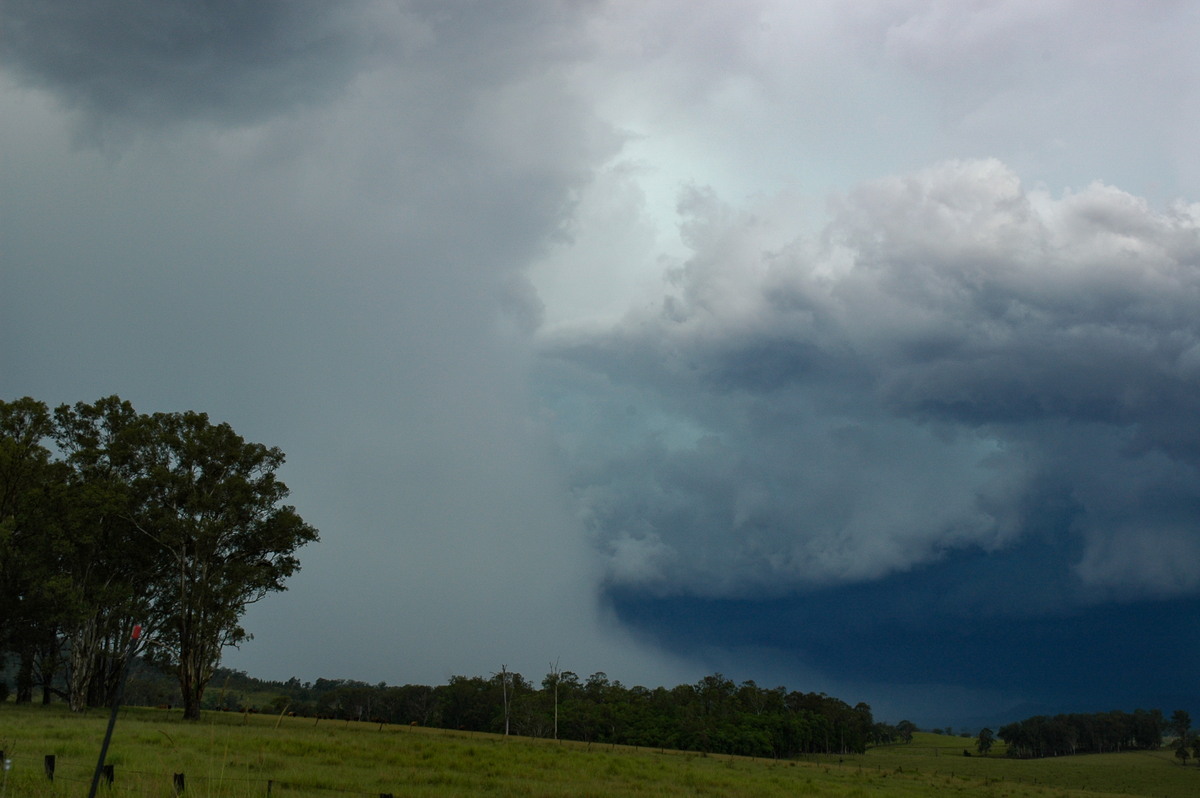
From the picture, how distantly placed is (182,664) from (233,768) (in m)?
33.7

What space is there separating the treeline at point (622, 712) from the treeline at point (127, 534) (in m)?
45.2

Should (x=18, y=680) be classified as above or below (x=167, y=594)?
below

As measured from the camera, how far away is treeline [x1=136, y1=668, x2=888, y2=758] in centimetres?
10738

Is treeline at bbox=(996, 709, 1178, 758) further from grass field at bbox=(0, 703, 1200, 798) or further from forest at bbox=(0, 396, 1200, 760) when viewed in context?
forest at bbox=(0, 396, 1200, 760)

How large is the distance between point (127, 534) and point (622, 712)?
3175 inches

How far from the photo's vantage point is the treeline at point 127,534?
50.1 metres

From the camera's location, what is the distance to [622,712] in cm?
11525

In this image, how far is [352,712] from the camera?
126688mm

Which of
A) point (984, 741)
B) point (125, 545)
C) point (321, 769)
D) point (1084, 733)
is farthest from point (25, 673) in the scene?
point (1084, 733)

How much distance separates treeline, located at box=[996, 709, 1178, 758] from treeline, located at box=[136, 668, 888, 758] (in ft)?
121

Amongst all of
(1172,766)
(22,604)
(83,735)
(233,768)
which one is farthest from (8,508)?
(1172,766)

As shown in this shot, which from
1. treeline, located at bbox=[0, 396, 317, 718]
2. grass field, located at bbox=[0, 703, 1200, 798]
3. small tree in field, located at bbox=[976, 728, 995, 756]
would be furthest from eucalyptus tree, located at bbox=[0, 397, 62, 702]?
small tree in field, located at bbox=[976, 728, 995, 756]

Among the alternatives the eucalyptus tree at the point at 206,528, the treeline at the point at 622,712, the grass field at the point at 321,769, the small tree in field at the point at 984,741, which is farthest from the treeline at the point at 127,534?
the small tree in field at the point at 984,741

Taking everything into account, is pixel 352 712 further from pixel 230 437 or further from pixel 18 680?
pixel 230 437
